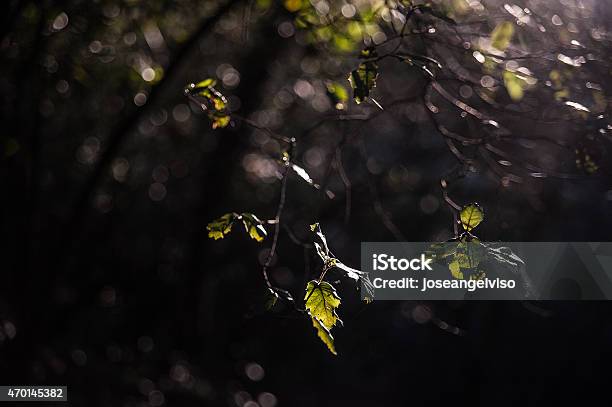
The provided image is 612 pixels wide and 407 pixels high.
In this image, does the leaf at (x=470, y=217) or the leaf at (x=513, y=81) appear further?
the leaf at (x=513, y=81)

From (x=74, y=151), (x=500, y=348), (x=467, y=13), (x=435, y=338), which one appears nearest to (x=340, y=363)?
(x=435, y=338)

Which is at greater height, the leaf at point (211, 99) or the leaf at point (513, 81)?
the leaf at point (513, 81)

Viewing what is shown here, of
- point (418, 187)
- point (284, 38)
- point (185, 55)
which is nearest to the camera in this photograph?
point (185, 55)

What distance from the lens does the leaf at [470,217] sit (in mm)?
2043

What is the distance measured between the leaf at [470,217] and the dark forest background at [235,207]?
1.56 metres

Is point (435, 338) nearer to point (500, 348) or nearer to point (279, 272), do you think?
point (500, 348)

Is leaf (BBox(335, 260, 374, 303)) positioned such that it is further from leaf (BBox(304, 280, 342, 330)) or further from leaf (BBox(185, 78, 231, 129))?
leaf (BBox(185, 78, 231, 129))

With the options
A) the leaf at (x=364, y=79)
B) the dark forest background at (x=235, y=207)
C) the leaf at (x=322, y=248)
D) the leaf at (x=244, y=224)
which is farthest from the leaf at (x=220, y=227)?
the dark forest background at (x=235, y=207)

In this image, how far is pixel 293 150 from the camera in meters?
2.71

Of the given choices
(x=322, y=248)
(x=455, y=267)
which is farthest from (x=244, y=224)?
(x=455, y=267)

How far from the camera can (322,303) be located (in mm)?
2014

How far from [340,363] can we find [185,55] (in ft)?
25.9

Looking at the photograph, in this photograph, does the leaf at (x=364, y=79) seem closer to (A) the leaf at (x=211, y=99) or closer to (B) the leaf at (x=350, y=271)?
(B) the leaf at (x=350, y=271)

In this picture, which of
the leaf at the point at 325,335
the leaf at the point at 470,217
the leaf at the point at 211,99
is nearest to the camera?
the leaf at the point at 325,335
